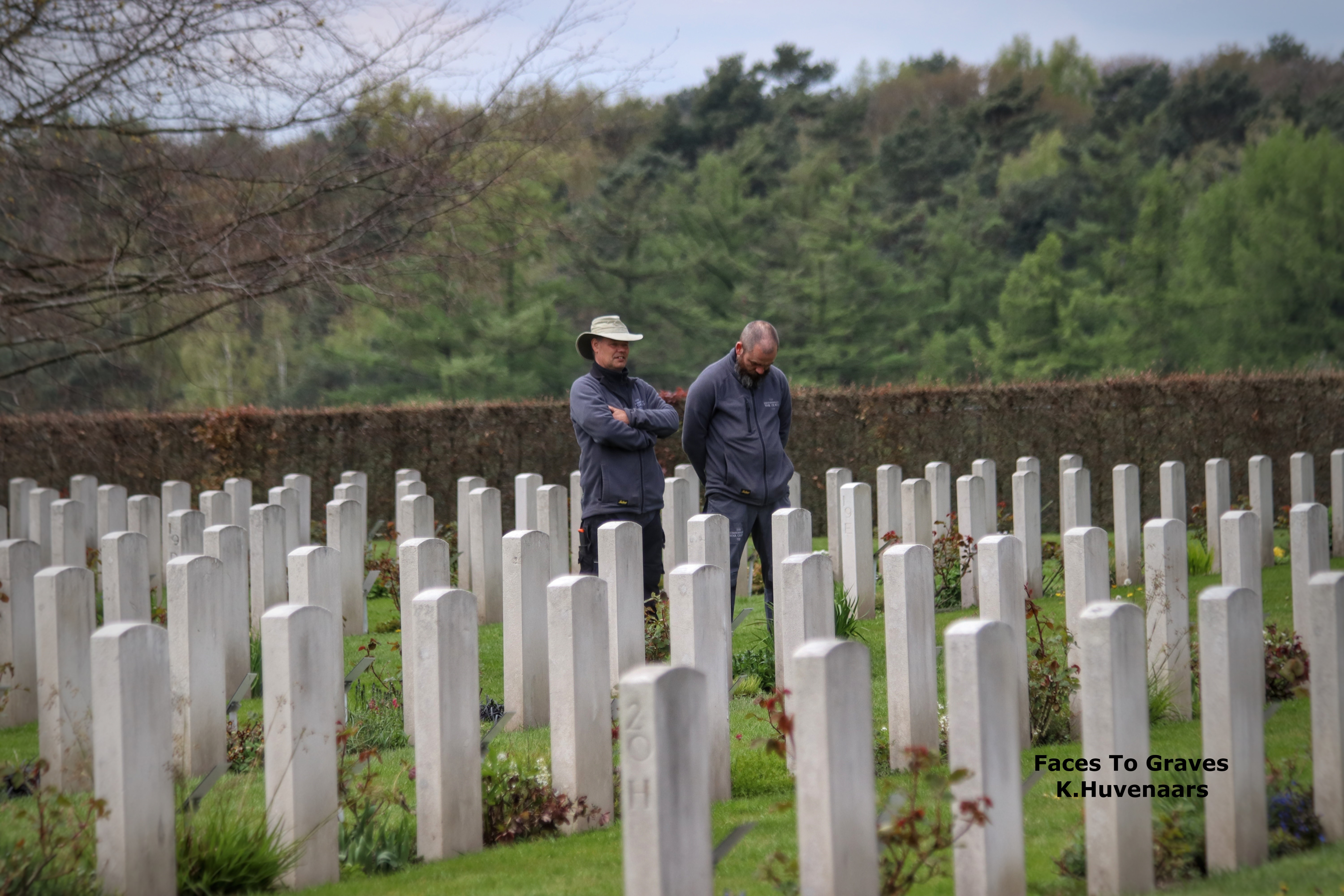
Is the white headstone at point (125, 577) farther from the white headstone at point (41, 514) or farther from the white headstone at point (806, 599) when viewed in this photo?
the white headstone at point (41, 514)

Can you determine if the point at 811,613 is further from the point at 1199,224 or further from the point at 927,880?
the point at 1199,224

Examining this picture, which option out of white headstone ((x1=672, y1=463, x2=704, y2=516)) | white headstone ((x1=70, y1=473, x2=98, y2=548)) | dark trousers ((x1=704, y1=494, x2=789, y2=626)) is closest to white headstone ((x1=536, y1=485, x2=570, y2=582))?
white headstone ((x1=672, y1=463, x2=704, y2=516))

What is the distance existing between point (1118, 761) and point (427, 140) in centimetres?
670

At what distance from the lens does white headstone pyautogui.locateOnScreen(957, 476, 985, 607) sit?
28.0 feet

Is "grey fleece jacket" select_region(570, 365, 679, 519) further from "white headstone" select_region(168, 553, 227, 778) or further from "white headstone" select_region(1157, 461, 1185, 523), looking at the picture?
"white headstone" select_region(1157, 461, 1185, 523)

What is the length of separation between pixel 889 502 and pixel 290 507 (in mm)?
4647

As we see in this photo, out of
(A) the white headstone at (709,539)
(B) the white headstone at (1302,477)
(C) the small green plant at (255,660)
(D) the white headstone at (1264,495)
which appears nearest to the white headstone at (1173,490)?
(D) the white headstone at (1264,495)

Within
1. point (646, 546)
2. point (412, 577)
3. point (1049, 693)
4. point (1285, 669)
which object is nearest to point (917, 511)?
point (646, 546)

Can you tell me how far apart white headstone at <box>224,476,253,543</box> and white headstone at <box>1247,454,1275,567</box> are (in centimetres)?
821

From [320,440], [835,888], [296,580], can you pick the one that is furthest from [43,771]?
[320,440]

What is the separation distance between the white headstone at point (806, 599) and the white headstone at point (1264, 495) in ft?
21.2

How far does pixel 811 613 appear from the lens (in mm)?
4543

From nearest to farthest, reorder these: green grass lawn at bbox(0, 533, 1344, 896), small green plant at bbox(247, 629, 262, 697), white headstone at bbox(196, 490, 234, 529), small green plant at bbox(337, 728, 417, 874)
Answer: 1. green grass lawn at bbox(0, 533, 1344, 896)
2. small green plant at bbox(337, 728, 417, 874)
3. small green plant at bbox(247, 629, 262, 697)
4. white headstone at bbox(196, 490, 234, 529)

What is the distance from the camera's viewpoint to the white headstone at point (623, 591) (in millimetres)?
4781
